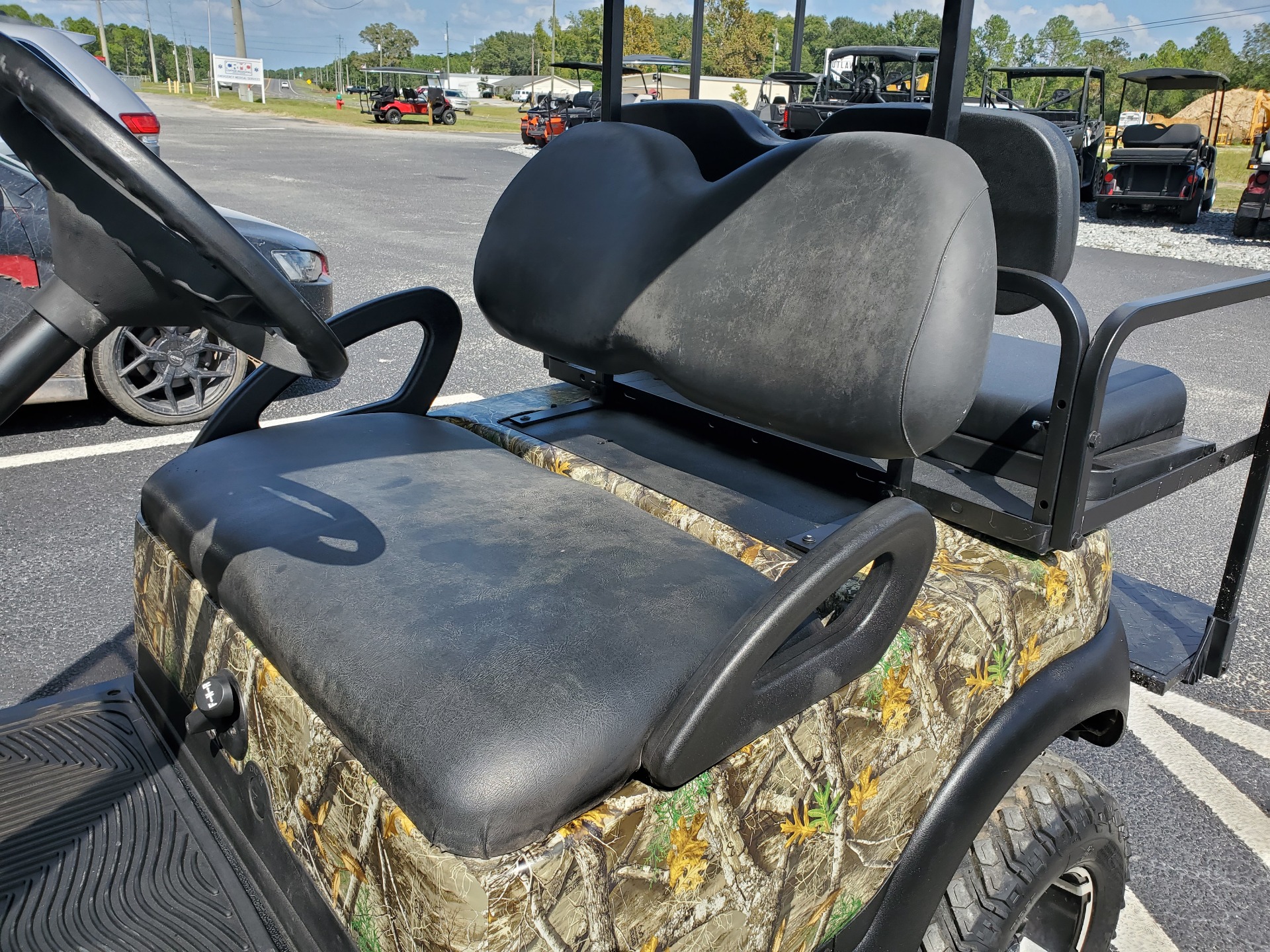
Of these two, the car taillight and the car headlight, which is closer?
the car headlight

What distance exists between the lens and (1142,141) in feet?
46.5

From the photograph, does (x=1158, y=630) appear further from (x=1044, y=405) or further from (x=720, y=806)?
(x=720, y=806)

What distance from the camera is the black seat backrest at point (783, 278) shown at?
1378mm

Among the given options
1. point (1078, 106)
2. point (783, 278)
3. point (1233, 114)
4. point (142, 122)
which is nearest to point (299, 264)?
point (142, 122)

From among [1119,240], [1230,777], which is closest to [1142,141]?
[1119,240]

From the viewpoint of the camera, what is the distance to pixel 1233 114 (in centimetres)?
3250

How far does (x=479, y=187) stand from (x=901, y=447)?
15200 mm

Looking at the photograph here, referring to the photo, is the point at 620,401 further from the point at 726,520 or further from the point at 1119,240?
the point at 1119,240

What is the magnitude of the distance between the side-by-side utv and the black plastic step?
0.02 m

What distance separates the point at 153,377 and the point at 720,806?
168 inches

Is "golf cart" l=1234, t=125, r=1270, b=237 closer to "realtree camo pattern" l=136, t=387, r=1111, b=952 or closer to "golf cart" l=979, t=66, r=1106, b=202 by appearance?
"golf cart" l=979, t=66, r=1106, b=202

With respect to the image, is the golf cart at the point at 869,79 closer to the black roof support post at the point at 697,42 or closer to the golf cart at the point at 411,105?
the black roof support post at the point at 697,42

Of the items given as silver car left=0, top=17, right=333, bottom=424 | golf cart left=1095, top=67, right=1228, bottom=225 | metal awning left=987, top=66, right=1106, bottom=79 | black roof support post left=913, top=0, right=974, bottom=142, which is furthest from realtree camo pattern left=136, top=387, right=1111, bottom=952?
golf cart left=1095, top=67, right=1228, bottom=225

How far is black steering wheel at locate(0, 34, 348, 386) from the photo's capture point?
2.73 feet
